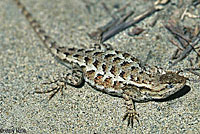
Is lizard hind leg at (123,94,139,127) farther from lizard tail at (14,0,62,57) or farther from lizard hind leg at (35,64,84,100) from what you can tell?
lizard tail at (14,0,62,57)

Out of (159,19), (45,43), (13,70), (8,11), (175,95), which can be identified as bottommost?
(175,95)

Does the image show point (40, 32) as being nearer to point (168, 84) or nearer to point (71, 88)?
point (71, 88)

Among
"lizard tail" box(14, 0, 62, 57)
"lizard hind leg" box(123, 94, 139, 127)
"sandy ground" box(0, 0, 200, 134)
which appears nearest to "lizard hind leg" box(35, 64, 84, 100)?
"sandy ground" box(0, 0, 200, 134)

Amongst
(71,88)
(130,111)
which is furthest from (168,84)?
(71,88)

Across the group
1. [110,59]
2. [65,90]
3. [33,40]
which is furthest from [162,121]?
[33,40]

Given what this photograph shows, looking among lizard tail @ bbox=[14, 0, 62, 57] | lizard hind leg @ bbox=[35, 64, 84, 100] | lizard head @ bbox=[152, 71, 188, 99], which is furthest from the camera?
lizard tail @ bbox=[14, 0, 62, 57]

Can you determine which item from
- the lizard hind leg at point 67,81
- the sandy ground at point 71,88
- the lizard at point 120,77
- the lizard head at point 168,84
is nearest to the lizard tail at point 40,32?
the sandy ground at point 71,88

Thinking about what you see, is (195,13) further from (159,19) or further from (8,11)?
(8,11)

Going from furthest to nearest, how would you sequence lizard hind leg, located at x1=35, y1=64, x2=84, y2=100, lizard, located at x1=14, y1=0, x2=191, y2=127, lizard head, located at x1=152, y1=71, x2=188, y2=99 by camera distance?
lizard hind leg, located at x1=35, y1=64, x2=84, y2=100
lizard, located at x1=14, y1=0, x2=191, y2=127
lizard head, located at x1=152, y1=71, x2=188, y2=99
